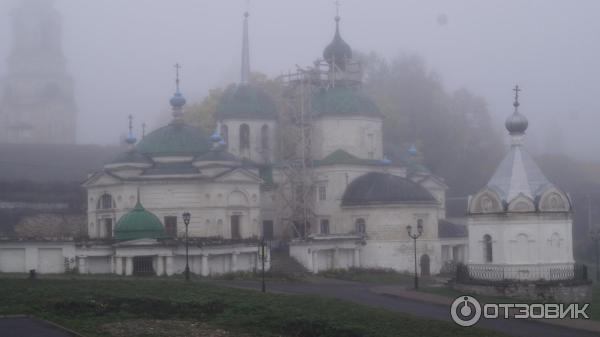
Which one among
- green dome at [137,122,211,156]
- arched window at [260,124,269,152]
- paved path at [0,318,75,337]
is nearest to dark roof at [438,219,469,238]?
arched window at [260,124,269,152]

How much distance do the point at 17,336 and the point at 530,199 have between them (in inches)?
902

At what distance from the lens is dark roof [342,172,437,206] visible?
53.9 m

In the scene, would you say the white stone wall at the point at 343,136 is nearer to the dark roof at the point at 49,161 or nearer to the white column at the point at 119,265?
the dark roof at the point at 49,161

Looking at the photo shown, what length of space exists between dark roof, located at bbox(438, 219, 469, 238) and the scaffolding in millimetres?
7583

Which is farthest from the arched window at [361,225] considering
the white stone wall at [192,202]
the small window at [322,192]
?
the white stone wall at [192,202]

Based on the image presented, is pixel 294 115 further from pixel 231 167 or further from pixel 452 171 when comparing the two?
pixel 452 171

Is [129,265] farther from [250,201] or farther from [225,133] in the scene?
[225,133]

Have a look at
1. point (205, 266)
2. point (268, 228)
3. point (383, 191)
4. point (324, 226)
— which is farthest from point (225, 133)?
point (205, 266)

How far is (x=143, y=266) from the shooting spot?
1742 inches

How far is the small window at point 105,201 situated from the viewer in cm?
5212

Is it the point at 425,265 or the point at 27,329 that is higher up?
the point at 27,329

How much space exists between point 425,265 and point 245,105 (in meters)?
14.6

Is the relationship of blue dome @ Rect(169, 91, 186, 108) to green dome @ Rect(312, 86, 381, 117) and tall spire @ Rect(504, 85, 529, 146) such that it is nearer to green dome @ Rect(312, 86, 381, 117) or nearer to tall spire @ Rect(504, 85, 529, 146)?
green dome @ Rect(312, 86, 381, 117)

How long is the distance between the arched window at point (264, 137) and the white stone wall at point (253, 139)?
0.09 meters
